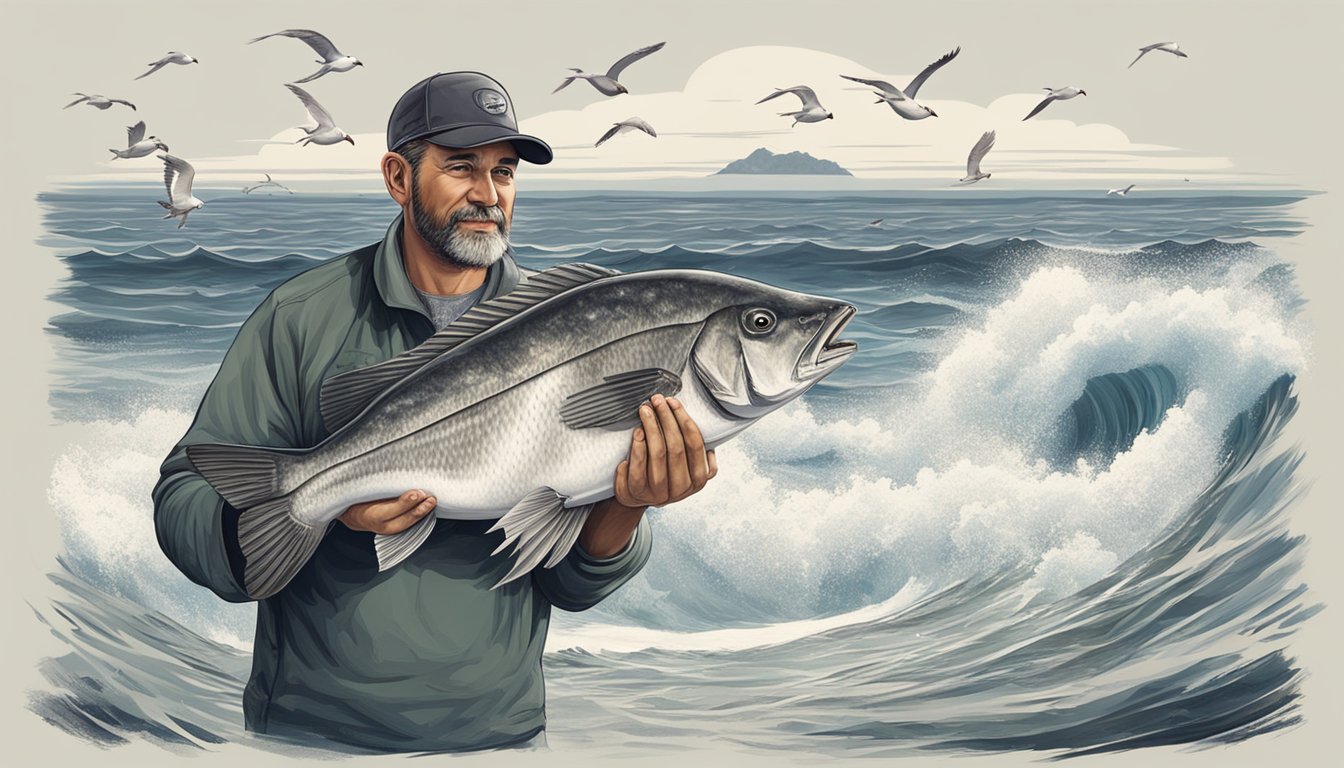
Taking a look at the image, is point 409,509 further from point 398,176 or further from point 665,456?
point 398,176

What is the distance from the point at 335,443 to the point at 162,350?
12.2ft

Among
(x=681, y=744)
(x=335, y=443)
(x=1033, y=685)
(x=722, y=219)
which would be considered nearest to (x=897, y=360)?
(x=722, y=219)

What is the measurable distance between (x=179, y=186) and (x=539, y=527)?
475 centimetres

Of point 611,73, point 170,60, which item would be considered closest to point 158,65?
point 170,60

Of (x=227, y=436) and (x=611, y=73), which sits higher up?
(x=611, y=73)

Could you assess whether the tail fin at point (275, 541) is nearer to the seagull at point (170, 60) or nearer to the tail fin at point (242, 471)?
the tail fin at point (242, 471)

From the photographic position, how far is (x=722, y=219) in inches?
346

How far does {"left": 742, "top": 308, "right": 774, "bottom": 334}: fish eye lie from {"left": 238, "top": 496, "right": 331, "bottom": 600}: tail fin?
179 centimetres

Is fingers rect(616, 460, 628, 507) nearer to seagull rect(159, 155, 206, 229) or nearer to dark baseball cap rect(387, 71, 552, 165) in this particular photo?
dark baseball cap rect(387, 71, 552, 165)

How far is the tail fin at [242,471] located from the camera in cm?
484

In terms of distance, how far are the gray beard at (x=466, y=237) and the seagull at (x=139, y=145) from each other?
12.1ft

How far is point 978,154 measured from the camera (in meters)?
8.54

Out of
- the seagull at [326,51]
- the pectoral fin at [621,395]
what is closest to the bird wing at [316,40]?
the seagull at [326,51]

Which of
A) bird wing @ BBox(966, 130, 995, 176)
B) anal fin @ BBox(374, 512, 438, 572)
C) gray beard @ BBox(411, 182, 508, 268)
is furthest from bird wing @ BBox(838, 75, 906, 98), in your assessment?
anal fin @ BBox(374, 512, 438, 572)
